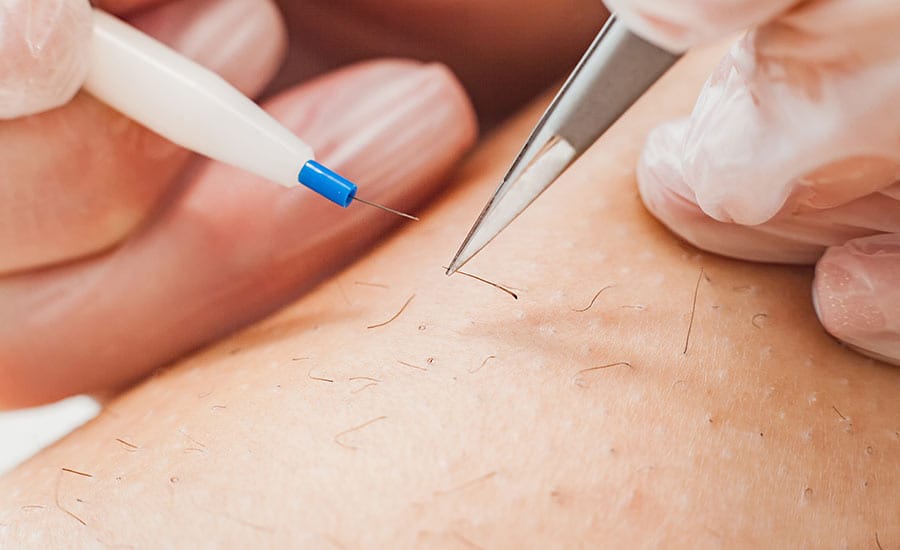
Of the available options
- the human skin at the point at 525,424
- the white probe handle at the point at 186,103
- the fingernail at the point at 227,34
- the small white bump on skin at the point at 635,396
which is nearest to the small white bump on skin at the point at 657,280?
the human skin at the point at 525,424

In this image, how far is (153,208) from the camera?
2.62 feet

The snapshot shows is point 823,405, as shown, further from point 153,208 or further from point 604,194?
point 153,208

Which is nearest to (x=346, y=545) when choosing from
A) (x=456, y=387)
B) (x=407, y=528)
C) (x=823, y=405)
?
(x=407, y=528)

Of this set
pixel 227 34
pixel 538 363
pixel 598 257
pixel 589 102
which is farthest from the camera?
pixel 227 34

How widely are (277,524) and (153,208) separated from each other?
0.42 metres

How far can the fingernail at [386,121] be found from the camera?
0.82 metres

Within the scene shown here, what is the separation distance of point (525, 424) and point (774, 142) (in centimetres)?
29

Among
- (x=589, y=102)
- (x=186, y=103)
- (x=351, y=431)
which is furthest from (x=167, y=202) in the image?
(x=589, y=102)

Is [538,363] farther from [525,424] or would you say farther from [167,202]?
[167,202]

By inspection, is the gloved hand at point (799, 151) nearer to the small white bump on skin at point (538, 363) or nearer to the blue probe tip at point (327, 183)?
the small white bump on skin at point (538, 363)

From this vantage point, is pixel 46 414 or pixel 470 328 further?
pixel 46 414

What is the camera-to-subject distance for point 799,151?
1.79 ft

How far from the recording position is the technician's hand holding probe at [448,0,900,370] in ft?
1.57

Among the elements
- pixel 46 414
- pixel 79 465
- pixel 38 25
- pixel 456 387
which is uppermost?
pixel 38 25
